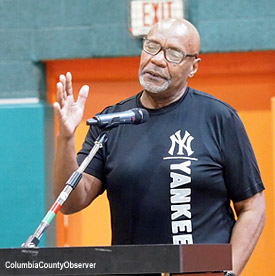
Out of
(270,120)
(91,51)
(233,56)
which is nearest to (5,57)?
(91,51)

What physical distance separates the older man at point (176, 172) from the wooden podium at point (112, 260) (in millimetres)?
617

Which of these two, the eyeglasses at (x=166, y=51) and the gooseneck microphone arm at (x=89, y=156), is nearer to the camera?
the gooseneck microphone arm at (x=89, y=156)

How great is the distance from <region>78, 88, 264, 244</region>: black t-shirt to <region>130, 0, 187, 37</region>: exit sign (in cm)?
173

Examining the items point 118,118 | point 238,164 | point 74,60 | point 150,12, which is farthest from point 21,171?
point 118,118

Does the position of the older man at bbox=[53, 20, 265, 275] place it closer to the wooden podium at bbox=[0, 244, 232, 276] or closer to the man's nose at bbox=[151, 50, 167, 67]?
the man's nose at bbox=[151, 50, 167, 67]

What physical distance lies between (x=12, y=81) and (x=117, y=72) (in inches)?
26.7

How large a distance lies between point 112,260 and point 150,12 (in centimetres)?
271

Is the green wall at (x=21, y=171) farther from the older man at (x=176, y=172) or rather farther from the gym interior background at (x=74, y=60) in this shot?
the older man at (x=176, y=172)

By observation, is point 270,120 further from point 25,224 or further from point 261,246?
point 25,224

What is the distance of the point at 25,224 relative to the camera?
13.8 feet

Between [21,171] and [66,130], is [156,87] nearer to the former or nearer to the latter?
[66,130]

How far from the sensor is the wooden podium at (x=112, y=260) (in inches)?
63.3

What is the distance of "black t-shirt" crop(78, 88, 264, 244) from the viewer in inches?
93.0

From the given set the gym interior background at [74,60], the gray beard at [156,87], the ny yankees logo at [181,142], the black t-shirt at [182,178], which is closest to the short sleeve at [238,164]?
the black t-shirt at [182,178]
